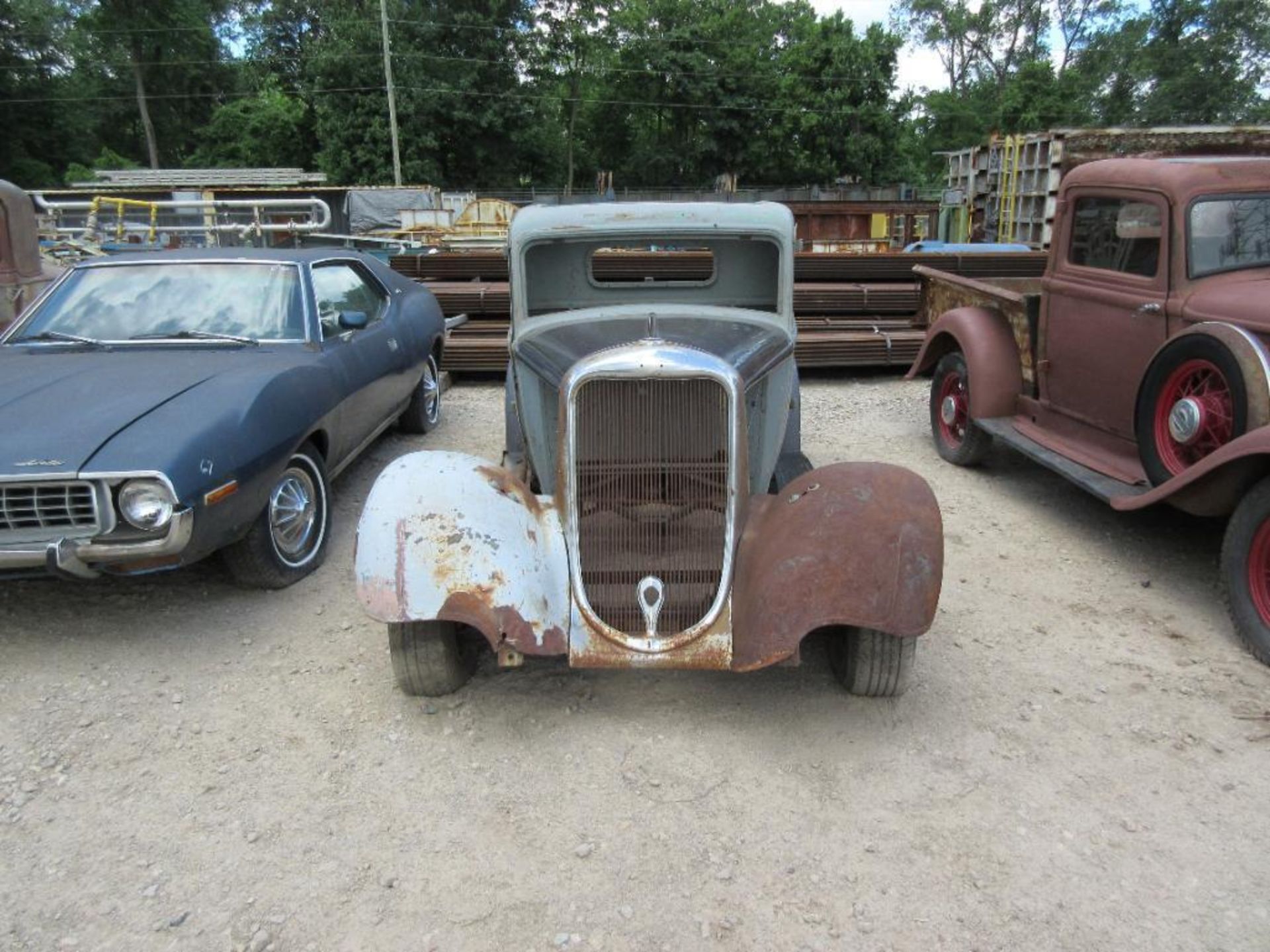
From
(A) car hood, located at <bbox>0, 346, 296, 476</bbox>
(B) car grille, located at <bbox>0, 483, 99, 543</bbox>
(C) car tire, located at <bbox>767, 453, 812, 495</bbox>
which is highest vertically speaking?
(A) car hood, located at <bbox>0, 346, 296, 476</bbox>

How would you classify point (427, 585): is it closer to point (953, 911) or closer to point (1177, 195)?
point (953, 911)

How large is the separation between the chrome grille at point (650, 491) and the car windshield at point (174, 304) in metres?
2.55

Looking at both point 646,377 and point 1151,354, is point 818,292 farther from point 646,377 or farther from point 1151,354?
point 646,377

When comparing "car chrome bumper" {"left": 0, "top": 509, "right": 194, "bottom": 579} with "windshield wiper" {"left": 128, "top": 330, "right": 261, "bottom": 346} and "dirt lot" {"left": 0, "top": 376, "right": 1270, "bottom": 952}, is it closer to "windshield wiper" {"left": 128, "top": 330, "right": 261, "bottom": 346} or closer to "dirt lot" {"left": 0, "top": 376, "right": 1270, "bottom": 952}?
"dirt lot" {"left": 0, "top": 376, "right": 1270, "bottom": 952}

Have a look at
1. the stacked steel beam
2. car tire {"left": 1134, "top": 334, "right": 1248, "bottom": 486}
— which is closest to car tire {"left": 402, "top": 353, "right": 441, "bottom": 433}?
the stacked steel beam

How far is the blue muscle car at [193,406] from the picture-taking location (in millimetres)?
3418

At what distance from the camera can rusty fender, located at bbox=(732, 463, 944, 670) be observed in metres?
2.89

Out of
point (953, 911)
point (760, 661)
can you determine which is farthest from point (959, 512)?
point (953, 911)

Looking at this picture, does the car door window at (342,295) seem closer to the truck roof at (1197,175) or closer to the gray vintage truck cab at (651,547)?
the gray vintage truck cab at (651,547)

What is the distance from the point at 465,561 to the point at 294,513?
178cm

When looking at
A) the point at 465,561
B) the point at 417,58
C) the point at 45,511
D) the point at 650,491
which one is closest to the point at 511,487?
the point at 465,561

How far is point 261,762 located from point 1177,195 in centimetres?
491

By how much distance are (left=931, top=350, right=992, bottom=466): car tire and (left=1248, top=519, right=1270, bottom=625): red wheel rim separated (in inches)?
89.3

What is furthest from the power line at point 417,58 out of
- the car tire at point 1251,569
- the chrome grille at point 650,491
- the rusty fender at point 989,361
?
the car tire at point 1251,569
